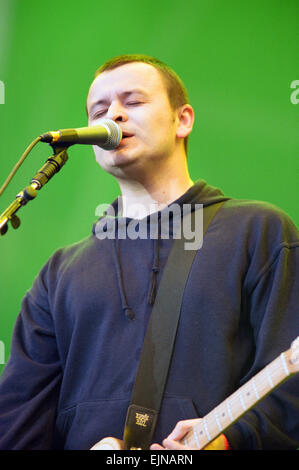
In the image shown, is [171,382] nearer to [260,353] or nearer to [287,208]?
[260,353]

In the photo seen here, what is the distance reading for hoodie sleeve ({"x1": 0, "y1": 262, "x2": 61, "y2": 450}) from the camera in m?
1.63

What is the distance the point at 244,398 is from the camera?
3.72ft

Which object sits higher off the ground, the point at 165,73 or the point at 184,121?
the point at 165,73

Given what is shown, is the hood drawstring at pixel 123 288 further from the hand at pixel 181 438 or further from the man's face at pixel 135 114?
the hand at pixel 181 438

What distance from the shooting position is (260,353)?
4.66 ft

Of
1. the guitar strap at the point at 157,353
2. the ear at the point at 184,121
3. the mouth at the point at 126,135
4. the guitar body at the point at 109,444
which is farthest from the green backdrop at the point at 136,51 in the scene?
the guitar body at the point at 109,444

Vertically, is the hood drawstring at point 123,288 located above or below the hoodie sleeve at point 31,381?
above

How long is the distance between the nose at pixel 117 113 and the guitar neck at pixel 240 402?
90 centimetres

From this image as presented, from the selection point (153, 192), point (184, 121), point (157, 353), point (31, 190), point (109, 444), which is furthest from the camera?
point (184, 121)

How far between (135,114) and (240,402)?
0.95 m

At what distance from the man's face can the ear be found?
0.12 ft

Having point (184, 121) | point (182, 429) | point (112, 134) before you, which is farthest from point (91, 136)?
point (182, 429)

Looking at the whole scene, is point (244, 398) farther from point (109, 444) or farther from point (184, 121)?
point (184, 121)

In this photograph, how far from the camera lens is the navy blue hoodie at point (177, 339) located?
4.71 feet
